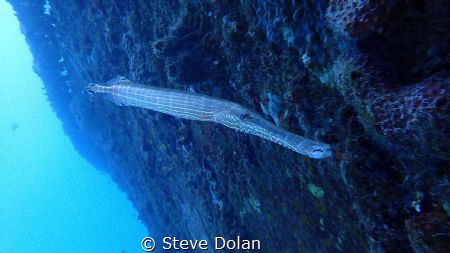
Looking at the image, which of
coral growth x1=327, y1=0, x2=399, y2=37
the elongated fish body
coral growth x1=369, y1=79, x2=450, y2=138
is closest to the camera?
coral growth x1=369, y1=79, x2=450, y2=138

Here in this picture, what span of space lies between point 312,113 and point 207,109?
4.43 feet

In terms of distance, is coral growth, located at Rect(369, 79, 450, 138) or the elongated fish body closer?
coral growth, located at Rect(369, 79, 450, 138)

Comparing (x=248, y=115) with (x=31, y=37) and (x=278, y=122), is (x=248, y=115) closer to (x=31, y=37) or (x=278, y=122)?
(x=278, y=122)

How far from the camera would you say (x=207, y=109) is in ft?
12.8

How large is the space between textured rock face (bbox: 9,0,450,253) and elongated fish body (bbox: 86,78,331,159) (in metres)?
0.51

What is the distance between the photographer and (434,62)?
2041mm

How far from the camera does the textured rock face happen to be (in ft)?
6.61

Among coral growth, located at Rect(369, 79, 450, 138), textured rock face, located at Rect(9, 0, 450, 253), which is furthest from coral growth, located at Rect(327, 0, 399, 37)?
coral growth, located at Rect(369, 79, 450, 138)

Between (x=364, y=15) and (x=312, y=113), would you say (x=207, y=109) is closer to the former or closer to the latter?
(x=312, y=113)

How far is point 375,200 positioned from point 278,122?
144 centimetres

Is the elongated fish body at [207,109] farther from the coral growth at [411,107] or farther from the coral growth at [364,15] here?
→ the coral growth at [364,15]

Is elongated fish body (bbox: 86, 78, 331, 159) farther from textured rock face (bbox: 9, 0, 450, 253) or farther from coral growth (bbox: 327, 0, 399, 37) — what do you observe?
coral growth (bbox: 327, 0, 399, 37)

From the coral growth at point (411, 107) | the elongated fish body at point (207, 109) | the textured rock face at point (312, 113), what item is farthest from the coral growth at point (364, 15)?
the elongated fish body at point (207, 109)

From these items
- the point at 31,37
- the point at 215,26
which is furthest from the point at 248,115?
the point at 31,37
